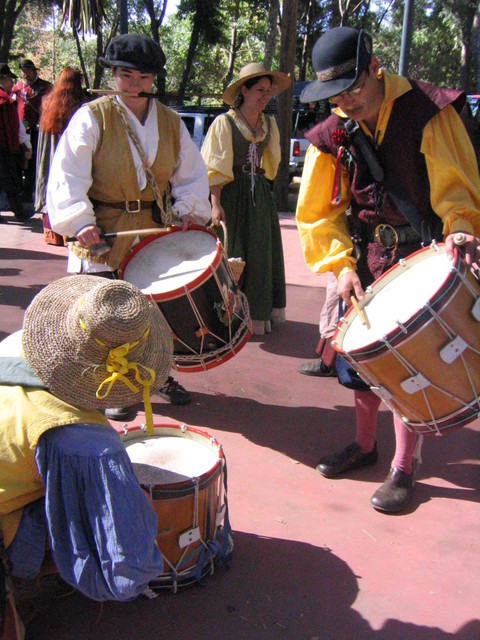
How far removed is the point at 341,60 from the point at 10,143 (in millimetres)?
7727

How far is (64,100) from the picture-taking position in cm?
641

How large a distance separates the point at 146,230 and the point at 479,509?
6.57ft

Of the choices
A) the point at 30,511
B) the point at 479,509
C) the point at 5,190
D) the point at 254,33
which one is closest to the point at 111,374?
the point at 30,511

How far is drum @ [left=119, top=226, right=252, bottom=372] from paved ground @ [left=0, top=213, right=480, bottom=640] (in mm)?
542

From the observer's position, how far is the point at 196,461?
248cm

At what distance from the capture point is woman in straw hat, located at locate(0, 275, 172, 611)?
1809 mm

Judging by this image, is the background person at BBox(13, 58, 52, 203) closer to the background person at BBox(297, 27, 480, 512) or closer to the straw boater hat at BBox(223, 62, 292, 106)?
the straw boater hat at BBox(223, 62, 292, 106)

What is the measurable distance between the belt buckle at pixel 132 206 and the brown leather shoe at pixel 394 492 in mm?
1822

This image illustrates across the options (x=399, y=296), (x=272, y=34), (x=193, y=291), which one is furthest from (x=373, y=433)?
(x=272, y=34)

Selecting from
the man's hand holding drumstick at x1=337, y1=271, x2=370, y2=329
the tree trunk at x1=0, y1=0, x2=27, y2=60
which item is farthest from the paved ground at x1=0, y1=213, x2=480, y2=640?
the tree trunk at x1=0, y1=0, x2=27, y2=60

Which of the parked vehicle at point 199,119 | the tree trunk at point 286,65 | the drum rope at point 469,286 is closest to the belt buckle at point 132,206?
the drum rope at point 469,286

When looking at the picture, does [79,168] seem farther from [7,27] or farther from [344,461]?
[7,27]

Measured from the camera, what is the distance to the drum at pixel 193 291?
3.23m

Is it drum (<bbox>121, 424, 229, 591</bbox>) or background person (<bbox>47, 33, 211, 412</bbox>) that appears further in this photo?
background person (<bbox>47, 33, 211, 412</bbox>)
